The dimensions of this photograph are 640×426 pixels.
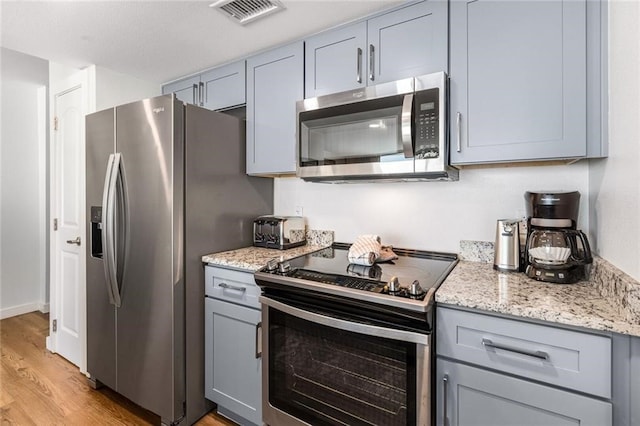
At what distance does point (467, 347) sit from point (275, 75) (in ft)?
5.98

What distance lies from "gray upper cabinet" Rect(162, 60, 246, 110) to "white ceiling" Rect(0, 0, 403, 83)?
0.08m

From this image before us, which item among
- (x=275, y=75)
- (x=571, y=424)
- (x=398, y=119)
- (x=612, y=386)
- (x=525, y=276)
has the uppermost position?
(x=275, y=75)

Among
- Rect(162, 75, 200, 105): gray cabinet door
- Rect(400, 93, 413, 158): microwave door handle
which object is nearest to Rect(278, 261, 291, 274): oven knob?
Rect(400, 93, 413, 158): microwave door handle

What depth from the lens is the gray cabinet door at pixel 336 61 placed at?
1.72 m

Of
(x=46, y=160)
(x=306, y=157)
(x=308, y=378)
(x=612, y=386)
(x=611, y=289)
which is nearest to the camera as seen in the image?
(x=612, y=386)

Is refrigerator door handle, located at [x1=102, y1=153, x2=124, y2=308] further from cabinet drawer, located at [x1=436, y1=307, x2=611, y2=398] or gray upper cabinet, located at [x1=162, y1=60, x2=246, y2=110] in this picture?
cabinet drawer, located at [x1=436, y1=307, x2=611, y2=398]

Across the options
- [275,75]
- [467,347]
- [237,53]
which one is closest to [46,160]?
[237,53]

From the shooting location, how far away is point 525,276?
4.57ft

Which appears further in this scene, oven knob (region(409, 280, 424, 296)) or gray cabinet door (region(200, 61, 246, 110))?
gray cabinet door (region(200, 61, 246, 110))

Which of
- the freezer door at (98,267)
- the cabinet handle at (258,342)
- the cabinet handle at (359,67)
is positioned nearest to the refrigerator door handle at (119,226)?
the freezer door at (98,267)

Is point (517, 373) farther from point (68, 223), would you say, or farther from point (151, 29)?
point (68, 223)

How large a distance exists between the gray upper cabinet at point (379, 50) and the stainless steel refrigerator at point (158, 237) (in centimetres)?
68

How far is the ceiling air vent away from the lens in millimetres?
1614

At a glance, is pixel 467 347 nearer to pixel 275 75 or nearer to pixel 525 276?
pixel 525 276
